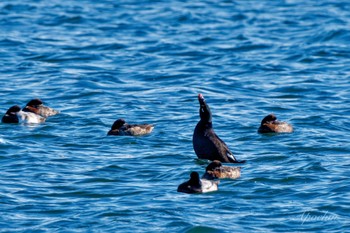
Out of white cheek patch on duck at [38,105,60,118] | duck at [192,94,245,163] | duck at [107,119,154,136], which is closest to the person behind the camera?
duck at [192,94,245,163]

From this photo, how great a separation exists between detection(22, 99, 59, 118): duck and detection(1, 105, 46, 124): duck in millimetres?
316

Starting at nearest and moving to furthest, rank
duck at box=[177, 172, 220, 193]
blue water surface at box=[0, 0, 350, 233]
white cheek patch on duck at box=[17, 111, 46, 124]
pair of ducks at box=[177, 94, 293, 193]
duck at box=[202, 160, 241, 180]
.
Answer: blue water surface at box=[0, 0, 350, 233], duck at box=[177, 172, 220, 193], pair of ducks at box=[177, 94, 293, 193], duck at box=[202, 160, 241, 180], white cheek patch on duck at box=[17, 111, 46, 124]

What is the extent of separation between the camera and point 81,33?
33.5 meters

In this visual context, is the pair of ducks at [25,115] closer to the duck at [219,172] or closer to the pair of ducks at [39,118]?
the pair of ducks at [39,118]

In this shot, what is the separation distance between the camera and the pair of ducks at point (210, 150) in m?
14.7

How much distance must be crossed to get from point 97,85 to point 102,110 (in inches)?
130

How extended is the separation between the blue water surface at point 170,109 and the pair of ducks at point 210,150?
184mm

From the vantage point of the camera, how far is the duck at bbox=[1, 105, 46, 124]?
20.0 meters

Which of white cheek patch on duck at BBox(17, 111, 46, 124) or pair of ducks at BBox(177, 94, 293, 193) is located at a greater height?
white cheek patch on duck at BBox(17, 111, 46, 124)

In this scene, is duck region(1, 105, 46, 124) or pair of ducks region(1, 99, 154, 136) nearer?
pair of ducks region(1, 99, 154, 136)

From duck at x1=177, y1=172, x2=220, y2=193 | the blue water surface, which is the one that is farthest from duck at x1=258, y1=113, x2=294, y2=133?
duck at x1=177, y1=172, x2=220, y2=193

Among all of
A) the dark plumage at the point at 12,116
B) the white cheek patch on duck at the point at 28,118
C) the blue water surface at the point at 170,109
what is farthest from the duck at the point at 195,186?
the dark plumage at the point at 12,116

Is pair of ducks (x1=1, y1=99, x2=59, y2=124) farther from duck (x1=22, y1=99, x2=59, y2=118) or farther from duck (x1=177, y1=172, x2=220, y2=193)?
duck (x1=177, y1=172, x2=220, y2=193)

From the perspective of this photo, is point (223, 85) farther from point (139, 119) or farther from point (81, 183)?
point (81, 183)
